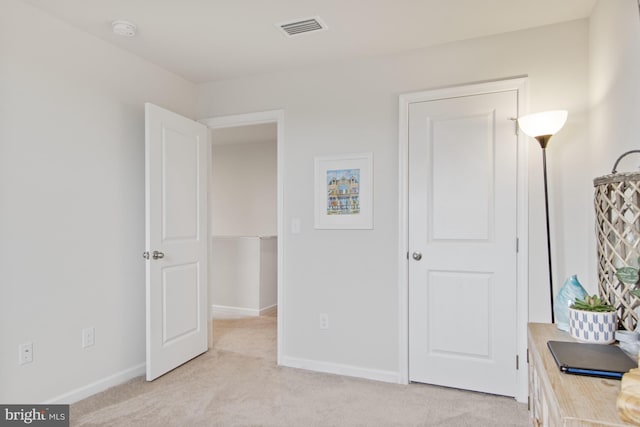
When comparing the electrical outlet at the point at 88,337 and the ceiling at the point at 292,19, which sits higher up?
the ceiling at the point at 292,19

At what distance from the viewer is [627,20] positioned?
5.56ft

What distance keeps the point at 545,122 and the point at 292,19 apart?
1.56 metres

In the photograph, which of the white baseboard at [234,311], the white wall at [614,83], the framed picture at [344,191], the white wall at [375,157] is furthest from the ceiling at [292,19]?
the white baseboard at [234,311]

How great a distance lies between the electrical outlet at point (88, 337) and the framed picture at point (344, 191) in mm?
1675

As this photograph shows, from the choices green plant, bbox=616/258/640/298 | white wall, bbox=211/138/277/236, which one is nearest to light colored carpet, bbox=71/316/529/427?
green plant, bbox=616/258/640/298

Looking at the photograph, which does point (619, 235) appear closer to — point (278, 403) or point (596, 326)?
point (596, 326)

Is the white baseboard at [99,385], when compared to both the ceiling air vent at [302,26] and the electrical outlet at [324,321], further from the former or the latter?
the ceiling air vent at [302,26]

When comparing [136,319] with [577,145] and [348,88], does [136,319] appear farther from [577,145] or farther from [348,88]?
[577,145]

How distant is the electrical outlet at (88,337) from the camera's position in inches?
97.9

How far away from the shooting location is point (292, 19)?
235cm

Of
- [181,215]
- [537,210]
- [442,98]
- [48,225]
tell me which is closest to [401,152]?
[442,98]

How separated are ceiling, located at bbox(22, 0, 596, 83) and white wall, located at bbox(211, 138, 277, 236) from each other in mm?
2672

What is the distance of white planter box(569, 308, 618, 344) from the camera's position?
4.19 feet

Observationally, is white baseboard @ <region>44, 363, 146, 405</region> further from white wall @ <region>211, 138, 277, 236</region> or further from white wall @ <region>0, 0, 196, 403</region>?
white wall @ <region>211, 138, 277, 236</region>
